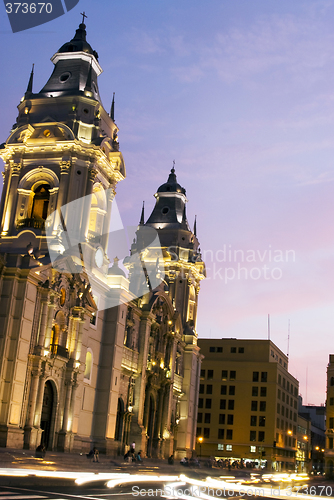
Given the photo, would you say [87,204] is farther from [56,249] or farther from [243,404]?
[243,404]

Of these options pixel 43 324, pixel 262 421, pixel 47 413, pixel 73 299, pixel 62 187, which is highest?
pixel 62 187

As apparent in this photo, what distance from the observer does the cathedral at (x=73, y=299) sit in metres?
45.3

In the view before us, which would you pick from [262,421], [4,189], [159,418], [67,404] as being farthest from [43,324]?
[262,421]

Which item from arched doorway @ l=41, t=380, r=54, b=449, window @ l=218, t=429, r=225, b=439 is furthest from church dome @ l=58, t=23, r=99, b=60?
window @ l=218, t=429, r=225, b=439

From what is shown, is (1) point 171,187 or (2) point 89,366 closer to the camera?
(2) point 89,366

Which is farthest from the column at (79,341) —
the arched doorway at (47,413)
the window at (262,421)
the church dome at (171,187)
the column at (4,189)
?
the window at (262,421)

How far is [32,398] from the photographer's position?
1788 inches

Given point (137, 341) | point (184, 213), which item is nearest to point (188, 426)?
point (137, 341)

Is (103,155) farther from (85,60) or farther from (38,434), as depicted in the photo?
(38,434)

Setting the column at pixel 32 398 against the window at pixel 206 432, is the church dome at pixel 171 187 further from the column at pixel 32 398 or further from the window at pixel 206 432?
the column at pixel 32 398

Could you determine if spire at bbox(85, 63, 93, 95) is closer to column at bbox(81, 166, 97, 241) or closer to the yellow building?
column at bbox(81, 166, 97, 241)

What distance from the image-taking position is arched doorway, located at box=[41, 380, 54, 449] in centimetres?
4788

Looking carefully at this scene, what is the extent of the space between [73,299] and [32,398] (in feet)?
29.2

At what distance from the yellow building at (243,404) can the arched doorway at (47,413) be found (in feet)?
208
